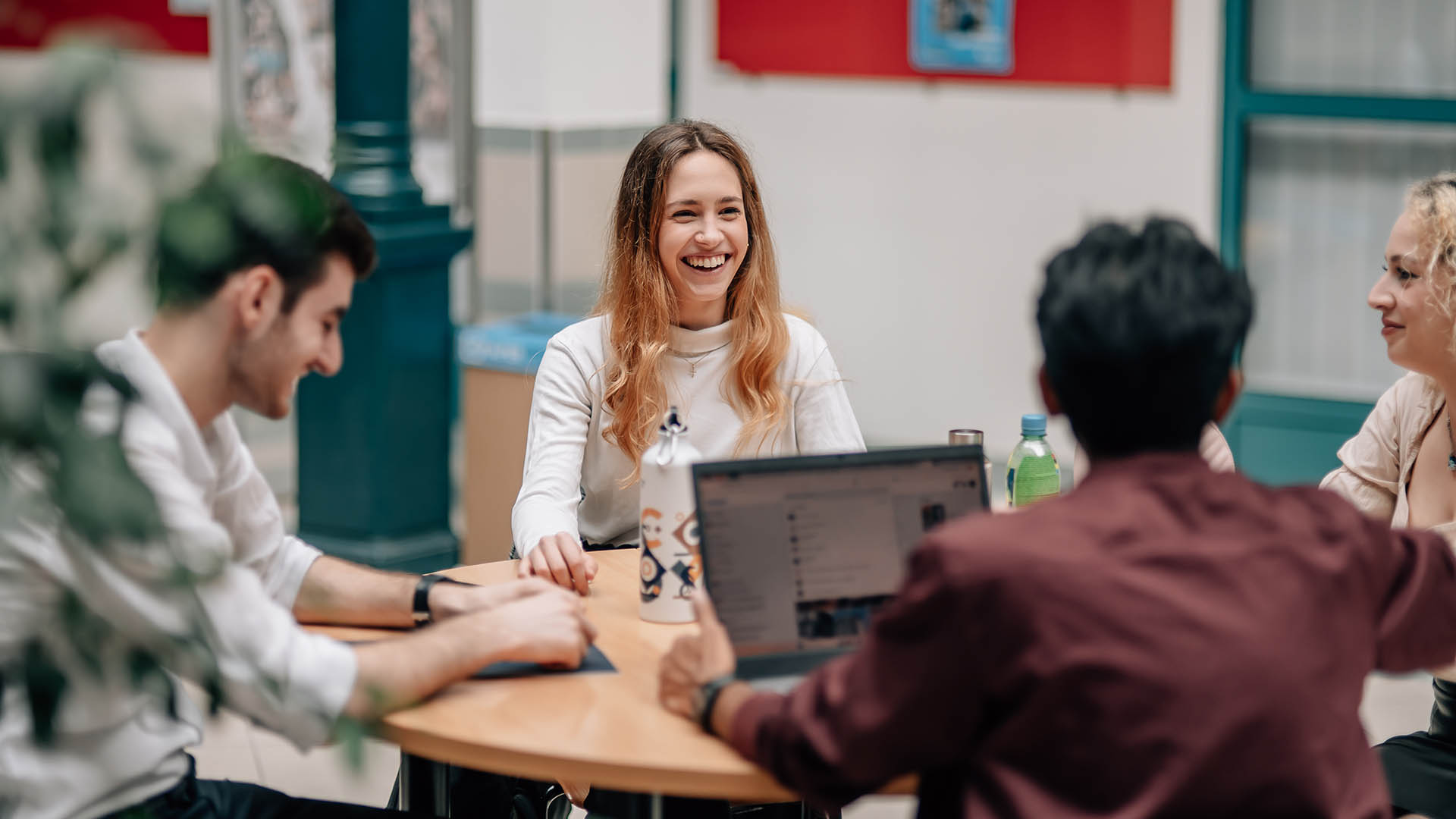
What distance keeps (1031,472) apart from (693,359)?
57 cm

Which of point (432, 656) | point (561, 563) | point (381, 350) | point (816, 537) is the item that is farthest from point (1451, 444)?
point (381, 350)

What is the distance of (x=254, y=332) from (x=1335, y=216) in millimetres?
4147

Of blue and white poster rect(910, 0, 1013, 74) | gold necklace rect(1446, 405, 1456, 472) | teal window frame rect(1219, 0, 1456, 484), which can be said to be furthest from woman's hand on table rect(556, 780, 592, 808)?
blue and white poster rect(910, 0, 1013, 74)

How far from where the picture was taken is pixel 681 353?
8.23 feet

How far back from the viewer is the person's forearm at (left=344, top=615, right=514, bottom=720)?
154 centimetres

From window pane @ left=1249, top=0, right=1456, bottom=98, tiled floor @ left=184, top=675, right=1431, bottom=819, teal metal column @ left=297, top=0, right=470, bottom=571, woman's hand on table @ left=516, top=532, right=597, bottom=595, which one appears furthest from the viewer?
window pane @ left=1249, top=0, right=1456, bottom=98

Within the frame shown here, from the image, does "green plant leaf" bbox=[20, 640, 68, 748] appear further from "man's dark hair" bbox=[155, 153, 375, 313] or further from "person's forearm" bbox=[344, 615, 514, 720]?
"person's forearm" bbox=[344, 615, 514, 720]

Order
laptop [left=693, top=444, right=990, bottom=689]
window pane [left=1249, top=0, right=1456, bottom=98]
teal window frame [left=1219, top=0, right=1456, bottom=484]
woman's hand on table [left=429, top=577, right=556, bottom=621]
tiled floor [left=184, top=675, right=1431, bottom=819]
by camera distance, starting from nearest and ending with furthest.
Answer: laptop [left=693, top=444, right=990, bottom=689], woman's hand on table [left=429, top=577, right=556, bottom=621], tiled floor [left=184, top=675, right=1431, bottom=819], window pane [left=1249, top=0, right=1456, bottom=98], teal window frame [left=1219, top=0, right=1456, bottom=484]

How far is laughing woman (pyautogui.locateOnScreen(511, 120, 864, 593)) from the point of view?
8.00 ft

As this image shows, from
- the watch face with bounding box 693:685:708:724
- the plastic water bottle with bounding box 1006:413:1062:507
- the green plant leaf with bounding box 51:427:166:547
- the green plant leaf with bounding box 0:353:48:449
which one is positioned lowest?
the watch face with bounding box 693:685:708:724

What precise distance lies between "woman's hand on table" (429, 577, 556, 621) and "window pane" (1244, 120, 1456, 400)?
12.1 feet

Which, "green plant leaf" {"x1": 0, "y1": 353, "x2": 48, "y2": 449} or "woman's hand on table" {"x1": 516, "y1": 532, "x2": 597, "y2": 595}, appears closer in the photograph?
"green plant leaf" {"x1": 0, "y1": 353, "x2": 48, "y2": 449}

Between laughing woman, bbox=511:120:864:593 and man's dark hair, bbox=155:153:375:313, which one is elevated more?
man's dark hair, bbox=155:153:375:313

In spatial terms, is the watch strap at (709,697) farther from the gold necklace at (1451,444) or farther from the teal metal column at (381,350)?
the teal metal column at (381,350)
